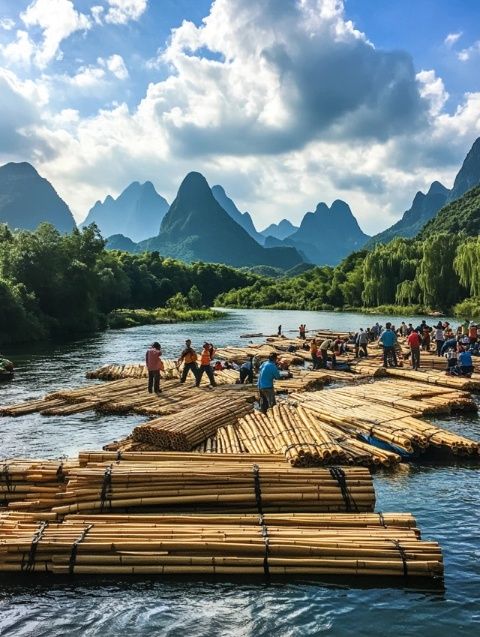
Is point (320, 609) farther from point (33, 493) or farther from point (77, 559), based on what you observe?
point (33, 493)

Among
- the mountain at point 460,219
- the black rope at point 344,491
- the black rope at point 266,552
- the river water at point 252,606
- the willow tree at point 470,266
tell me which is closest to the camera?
the river water at point 252,606

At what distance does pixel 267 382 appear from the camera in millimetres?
18109

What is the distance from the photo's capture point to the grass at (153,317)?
78125mm

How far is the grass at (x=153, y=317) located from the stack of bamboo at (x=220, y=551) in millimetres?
67500

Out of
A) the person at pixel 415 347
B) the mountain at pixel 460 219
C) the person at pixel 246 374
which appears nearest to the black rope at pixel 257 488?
the person at pixel 246 374

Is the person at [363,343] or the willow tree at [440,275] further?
the willow tree at [440,275]

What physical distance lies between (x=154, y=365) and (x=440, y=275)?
242 ft

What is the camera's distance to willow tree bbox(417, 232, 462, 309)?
87312 mm

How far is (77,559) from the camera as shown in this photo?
8789mm

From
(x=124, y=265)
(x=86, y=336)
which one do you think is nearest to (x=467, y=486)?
(x=86, y=336)

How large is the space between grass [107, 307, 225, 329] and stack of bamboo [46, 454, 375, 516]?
Result: 66.0 meters

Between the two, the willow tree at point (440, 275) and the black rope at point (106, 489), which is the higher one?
the willow tree at point (440, 275)

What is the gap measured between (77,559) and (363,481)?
5407mm

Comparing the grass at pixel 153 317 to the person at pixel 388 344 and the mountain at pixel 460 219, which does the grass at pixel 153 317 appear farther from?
the mountain at pixel 460 219
